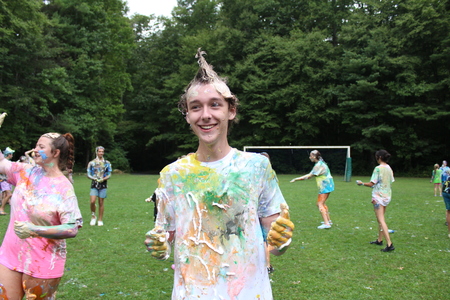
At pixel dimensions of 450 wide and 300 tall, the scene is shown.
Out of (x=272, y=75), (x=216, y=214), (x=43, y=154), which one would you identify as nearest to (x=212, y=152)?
(x=216, y=214)

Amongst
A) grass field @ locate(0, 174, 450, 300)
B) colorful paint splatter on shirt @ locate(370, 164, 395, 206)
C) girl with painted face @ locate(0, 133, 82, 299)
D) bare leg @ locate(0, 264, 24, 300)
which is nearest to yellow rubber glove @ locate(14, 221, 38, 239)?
girl with painted face @ locate(0, 133, 82, 299)

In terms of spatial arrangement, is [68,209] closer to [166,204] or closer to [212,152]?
[166,204]

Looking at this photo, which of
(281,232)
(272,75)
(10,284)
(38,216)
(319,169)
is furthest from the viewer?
(272,75)

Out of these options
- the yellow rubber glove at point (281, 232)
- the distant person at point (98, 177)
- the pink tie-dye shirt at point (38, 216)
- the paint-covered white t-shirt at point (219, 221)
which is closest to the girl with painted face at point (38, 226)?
the pink tie-dye shirt at point (38, 216)

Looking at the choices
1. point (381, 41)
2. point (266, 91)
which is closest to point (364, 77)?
point (381, 41)

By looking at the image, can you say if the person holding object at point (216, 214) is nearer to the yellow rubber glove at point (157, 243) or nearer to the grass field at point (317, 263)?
the yellow rubber glove at point (157, 243)

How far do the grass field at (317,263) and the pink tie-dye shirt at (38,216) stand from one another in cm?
223

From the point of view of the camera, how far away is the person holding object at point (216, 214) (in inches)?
77.9

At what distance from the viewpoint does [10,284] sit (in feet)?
10.4

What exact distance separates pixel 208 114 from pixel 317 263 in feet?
18.1

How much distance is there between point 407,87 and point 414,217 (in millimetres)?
23118

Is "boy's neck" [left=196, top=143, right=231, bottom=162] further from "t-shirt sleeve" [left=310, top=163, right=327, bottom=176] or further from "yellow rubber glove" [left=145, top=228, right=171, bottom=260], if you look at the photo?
"t-shirt sleeve" [left=310, top=163, right=327, bottom=176]

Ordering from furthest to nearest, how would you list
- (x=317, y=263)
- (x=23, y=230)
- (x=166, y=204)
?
(x=317, y=263) < (x=23, y=230) < (x=166, y=204)

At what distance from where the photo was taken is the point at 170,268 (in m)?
6.62
